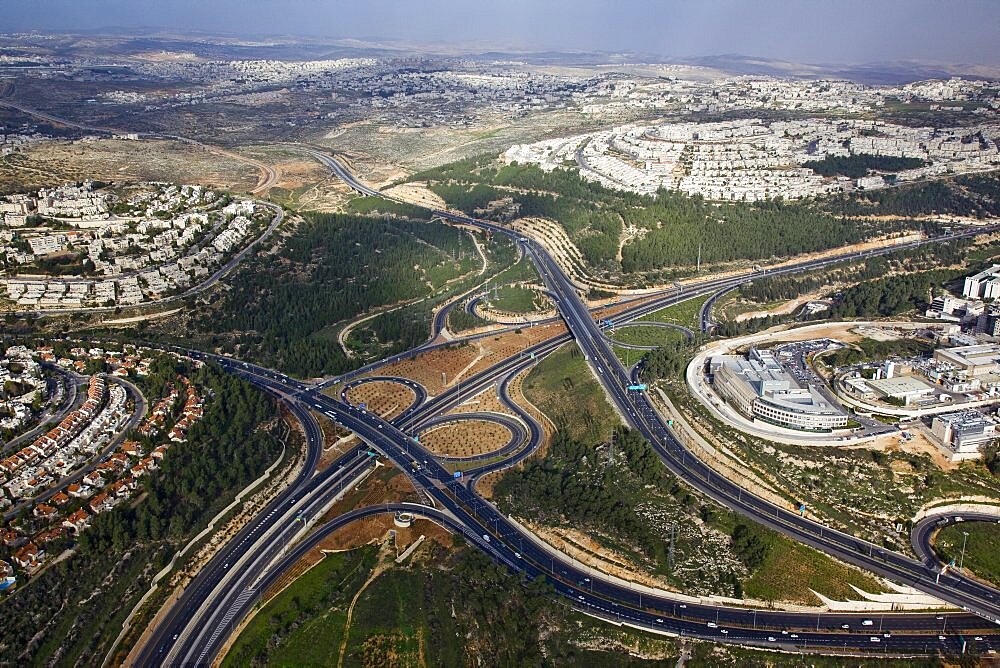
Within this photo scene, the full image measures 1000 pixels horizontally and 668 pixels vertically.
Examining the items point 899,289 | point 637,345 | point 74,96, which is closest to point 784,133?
point 899,289

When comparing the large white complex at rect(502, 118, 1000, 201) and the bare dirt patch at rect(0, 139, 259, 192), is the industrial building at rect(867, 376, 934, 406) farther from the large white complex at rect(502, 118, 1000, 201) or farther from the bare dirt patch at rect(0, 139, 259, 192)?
the bare dirt patch at rect(0, 139, 259, 192)

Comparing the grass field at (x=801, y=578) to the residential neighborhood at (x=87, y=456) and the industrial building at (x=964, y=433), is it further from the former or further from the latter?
the residential neighborhood at (x=87, y=456)

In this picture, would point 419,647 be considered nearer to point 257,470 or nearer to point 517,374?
point 257,470

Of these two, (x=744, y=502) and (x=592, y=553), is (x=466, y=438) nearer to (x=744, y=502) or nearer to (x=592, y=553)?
(x=592, y=553)

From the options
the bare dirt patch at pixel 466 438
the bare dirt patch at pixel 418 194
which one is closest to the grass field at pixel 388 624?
the bare dirt patch at pixel 466 438

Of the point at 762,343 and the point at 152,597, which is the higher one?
the point at 762,343

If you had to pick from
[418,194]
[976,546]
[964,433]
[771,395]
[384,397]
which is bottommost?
[384,397]

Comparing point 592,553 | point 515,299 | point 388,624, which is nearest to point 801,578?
point 592,553
